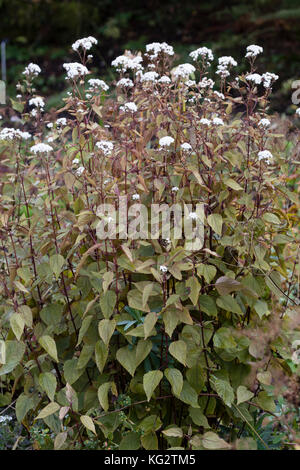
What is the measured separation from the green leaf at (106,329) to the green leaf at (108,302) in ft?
0.07

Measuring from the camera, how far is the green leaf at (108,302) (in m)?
1.65

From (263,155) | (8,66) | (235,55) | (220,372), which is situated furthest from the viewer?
(8,66)

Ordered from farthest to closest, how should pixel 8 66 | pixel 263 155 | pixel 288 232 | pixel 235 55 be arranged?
pixel 8 66
pixel 235 55
pixel 288 232
pixel 263 155

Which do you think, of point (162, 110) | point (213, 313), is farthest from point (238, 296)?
point (162, 110)

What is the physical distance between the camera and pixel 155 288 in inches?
65.1

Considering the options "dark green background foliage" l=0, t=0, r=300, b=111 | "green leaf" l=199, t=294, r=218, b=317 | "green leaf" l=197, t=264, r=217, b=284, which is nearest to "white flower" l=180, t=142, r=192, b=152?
"green leaf" l=197, t=264, r=217, b=284

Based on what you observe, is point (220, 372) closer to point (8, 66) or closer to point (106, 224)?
point (106, 224)

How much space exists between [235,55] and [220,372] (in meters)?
7.44

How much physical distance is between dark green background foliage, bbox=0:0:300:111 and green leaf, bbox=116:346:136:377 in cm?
788

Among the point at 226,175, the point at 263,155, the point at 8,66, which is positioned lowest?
the point at 8,66

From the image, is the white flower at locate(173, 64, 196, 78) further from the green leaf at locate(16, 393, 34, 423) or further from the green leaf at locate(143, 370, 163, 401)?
the green leaf at locate(16, 393, 34, 423)

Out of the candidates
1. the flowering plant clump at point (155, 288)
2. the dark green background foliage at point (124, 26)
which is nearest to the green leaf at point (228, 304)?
the flowering plant clump at point (155, 288)

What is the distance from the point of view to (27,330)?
1.94m

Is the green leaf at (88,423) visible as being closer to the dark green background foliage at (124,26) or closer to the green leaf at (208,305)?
the green leaf at (208,305)
